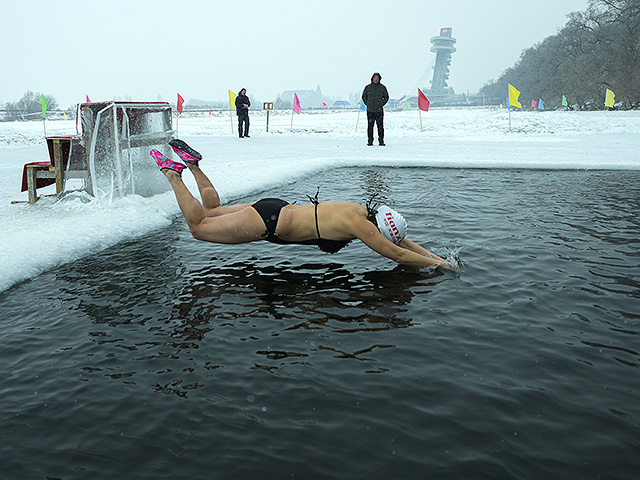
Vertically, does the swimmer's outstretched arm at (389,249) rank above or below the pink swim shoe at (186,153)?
below

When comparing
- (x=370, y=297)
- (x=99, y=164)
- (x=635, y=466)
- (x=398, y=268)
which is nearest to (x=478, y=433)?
(x=635, y=466)

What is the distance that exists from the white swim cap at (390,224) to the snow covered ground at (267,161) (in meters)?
3.47

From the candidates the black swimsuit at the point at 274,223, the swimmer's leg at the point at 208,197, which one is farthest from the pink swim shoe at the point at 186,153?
the black swimsuit at the point at 274,223

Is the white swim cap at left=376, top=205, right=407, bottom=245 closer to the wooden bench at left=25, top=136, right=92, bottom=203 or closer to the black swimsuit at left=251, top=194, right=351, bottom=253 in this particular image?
the black swimsuit at left=251, top=194, right=351, bottom=253

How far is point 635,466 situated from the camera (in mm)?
2615

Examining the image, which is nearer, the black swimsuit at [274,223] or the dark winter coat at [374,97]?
the black swimsuit at [274,223]

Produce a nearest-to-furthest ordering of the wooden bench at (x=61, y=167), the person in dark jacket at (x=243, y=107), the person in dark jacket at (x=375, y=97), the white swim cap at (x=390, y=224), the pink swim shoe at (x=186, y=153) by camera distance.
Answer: the white swim cap at (x=390, y=224), the pink swim shoe at (x=186, y=153), the wooden bench at (x=61, y=167), the person in dark jacket at (x=375, y=97), the person in dark jacket at (x=243, y=107)

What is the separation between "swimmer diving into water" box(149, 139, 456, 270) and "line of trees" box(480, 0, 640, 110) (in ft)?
153

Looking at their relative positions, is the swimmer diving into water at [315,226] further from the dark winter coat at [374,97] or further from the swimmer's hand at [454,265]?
the dark winter coat at [374,97]

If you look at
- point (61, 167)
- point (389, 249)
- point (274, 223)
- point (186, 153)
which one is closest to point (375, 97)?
point (61, 167)

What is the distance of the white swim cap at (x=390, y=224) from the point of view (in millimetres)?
5074

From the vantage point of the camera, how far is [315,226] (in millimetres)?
5176

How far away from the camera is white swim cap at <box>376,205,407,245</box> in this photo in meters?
5.07

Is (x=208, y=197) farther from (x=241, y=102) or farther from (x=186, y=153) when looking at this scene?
(x=241, y=102)
